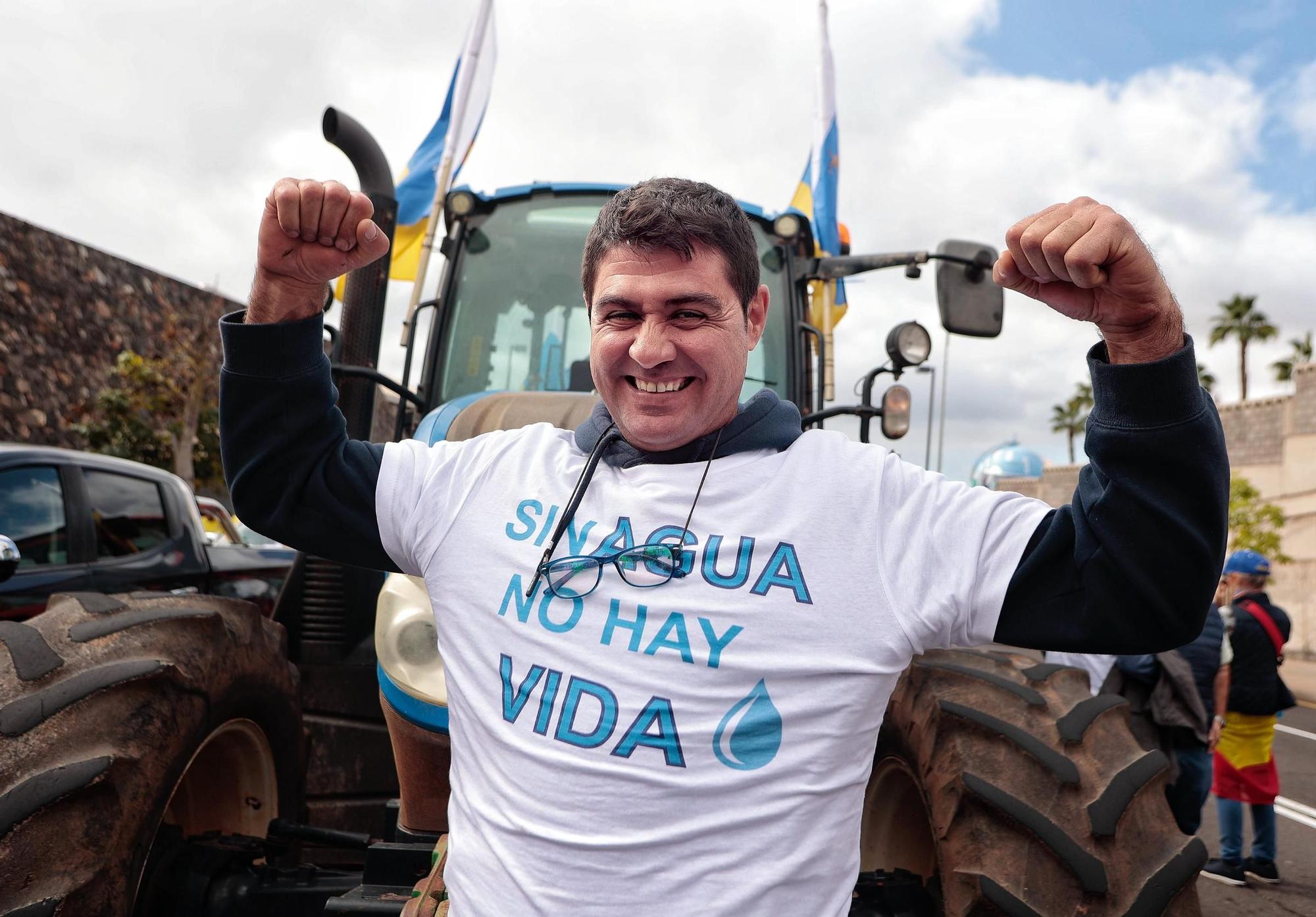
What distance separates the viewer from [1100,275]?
1.38 metres

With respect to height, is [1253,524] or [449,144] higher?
[449,144]

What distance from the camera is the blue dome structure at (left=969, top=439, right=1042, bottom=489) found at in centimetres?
5247

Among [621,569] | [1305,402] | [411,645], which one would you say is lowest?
[411,645]

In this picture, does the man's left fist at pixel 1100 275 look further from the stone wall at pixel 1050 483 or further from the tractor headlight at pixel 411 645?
the stone wall at pixel 1050 483

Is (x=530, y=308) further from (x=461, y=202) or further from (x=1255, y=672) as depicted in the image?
(x=1255, y=672)

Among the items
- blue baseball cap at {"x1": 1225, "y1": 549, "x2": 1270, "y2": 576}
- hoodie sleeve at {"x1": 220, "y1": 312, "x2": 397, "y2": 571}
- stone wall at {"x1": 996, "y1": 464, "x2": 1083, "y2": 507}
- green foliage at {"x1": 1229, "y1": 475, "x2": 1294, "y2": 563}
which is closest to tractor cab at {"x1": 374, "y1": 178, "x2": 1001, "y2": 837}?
hoodie sleeve at {"x1": 220, "y1": 312, "x2": 397, "y2": 571}

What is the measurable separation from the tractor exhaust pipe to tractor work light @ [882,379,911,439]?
1795mm

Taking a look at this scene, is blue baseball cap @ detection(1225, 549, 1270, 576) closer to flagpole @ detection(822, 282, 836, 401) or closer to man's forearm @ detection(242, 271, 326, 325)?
flagpole @ detection(822, 282, 836, 401)

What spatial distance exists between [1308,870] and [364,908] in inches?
258

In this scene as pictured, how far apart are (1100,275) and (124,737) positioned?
2.10 m

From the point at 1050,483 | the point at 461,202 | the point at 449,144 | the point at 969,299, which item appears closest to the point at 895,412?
the point at 969,299

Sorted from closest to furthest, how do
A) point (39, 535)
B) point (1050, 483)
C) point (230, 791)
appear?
1. point (230, 791)
2. point (39, 535)
3. point (1050, 483)

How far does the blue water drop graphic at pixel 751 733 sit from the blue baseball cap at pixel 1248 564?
21.1 feet

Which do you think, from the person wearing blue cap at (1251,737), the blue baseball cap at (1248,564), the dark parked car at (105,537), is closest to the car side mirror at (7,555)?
the dark parked car at (105,537)
